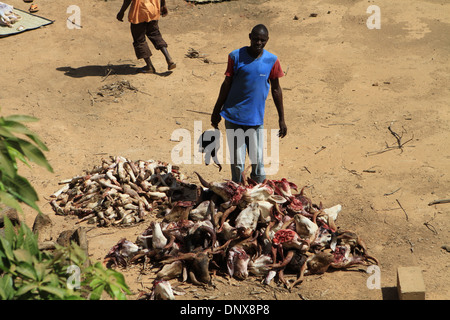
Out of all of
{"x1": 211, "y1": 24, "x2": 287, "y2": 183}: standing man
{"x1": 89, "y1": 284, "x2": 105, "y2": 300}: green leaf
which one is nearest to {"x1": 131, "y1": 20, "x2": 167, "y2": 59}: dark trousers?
{"x1": 211, "y1": 24, "x2": 287, "y2": 183}: standing man

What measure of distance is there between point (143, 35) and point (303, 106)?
286cm

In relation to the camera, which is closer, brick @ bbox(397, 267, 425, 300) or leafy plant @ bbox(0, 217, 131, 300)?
leafy plant @ bbox(0, 217, 131, 300)

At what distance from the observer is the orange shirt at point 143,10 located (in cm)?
836

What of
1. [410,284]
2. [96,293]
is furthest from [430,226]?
[96,293]

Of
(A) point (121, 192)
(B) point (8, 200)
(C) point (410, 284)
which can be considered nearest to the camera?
(B) point (8, 200)

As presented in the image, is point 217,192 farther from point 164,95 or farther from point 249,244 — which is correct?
point 164,95

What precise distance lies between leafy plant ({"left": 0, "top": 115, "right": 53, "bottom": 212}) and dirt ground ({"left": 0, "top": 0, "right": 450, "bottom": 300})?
87.5 inches

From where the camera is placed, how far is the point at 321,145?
22.8 feet

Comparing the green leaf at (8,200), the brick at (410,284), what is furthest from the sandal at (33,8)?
the green leaf at (8,200)

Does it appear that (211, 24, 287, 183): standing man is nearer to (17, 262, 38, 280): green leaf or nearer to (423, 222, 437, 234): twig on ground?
(423, 222, 437, 234): twig on ground

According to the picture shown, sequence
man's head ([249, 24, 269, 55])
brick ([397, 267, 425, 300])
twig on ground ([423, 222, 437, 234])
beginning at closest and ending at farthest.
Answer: brick ([397, 267, 425, 300]) < man's head ([249, 24, 269, 55]) < twig on ground ([423, 222, 437, 234])

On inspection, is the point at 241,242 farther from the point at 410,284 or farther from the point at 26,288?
the point at 26,288

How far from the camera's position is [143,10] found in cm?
838

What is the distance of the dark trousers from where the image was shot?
8562mm
